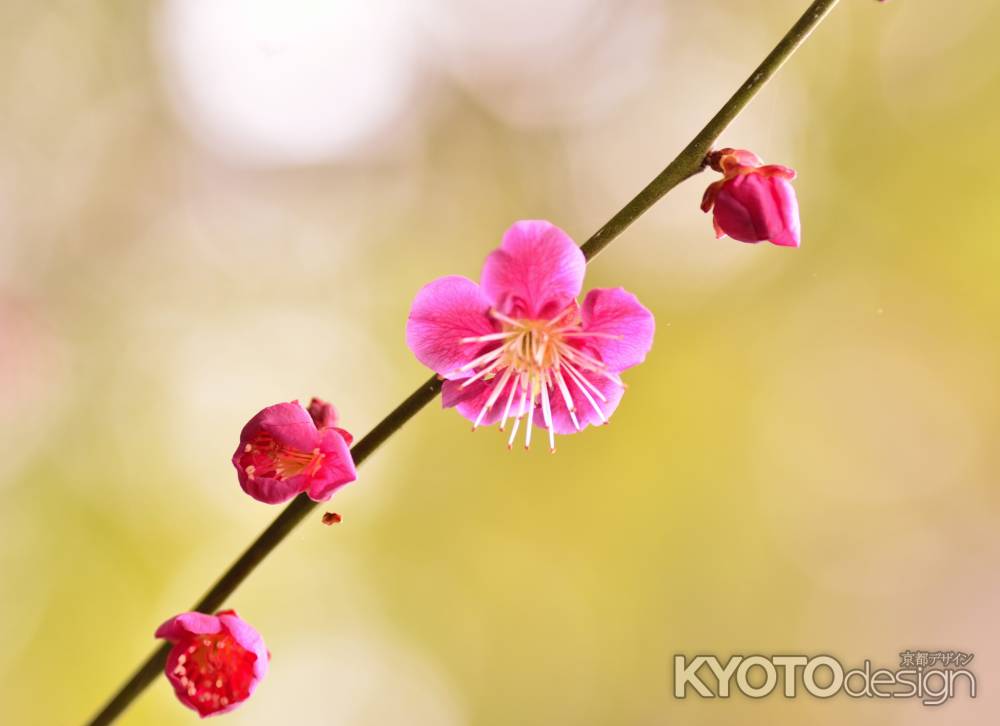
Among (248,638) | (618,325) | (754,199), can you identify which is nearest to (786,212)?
(754,199)

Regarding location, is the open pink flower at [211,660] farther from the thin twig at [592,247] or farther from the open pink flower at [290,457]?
the open pink flower at [290,457]

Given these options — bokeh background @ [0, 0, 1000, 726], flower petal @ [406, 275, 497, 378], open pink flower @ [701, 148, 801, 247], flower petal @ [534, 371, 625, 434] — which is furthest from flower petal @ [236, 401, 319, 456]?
bokeh background @ [0, 0, 1000, 726]

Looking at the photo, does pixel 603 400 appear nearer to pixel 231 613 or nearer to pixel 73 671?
pixel 231 613

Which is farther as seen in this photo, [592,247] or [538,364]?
[538,364]

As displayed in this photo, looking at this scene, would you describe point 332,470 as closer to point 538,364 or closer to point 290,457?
point 290,457

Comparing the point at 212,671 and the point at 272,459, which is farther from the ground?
the point at 272,459

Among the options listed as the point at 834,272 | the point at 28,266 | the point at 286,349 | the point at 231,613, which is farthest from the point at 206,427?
the point at 231,613
